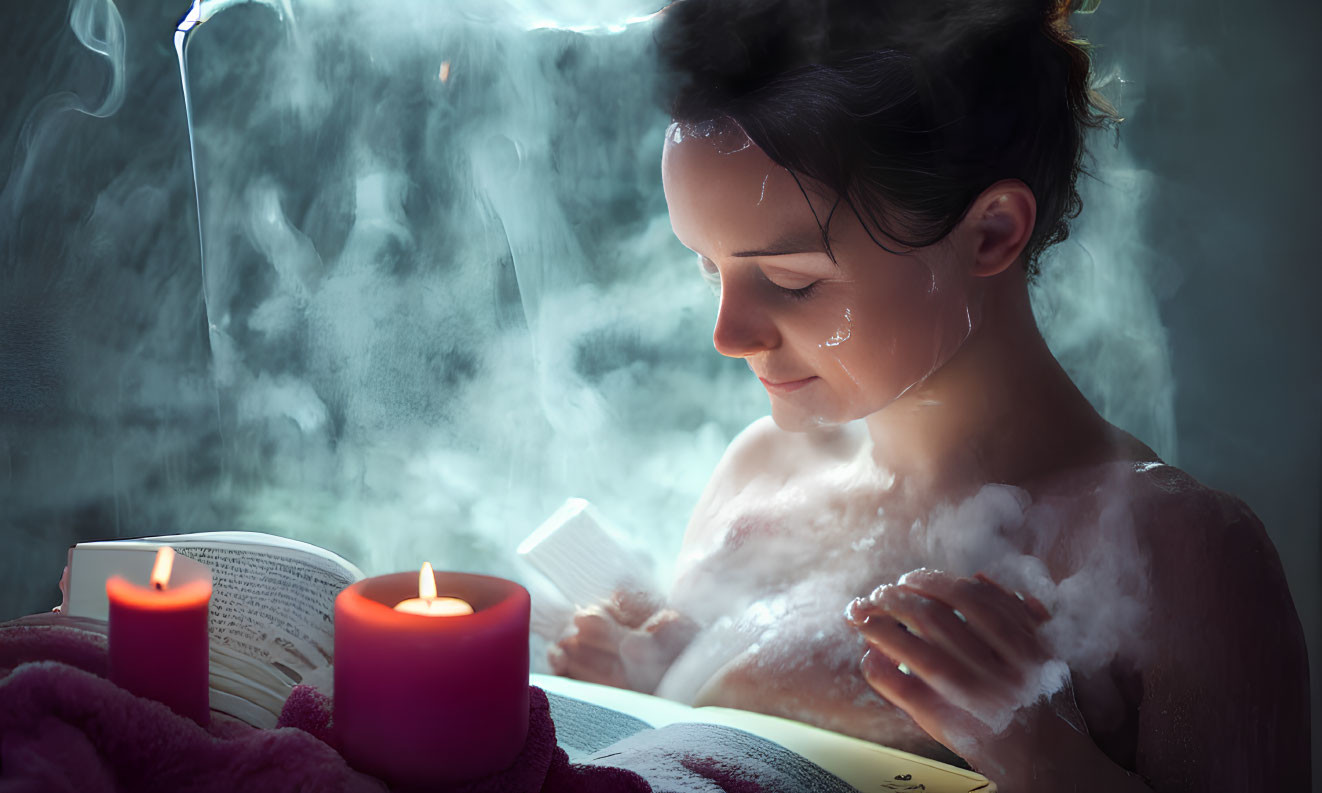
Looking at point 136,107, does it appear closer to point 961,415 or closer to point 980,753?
point 961,415

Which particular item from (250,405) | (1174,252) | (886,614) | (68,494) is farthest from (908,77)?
(68,494)

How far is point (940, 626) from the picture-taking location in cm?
60

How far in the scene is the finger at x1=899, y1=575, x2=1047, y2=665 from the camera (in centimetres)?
59

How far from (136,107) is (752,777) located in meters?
0.75

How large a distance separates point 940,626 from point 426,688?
345 millimetres

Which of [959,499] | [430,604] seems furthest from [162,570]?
[959,499]

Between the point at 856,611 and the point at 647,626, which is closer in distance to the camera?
the point at 856,611

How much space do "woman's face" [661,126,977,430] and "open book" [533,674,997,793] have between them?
21cm

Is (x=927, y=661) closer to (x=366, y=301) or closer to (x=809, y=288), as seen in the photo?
(x=809, y=288)

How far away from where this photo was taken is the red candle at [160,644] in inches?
16.8

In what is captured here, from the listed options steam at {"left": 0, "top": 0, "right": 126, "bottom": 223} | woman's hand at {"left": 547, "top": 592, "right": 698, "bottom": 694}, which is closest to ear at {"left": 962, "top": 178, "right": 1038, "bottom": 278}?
woman's hand at {"left": 547, "top": 592, "right": 698, "bottom": 694}

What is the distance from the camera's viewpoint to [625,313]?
0.80 metres

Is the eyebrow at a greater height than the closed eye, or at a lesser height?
greater

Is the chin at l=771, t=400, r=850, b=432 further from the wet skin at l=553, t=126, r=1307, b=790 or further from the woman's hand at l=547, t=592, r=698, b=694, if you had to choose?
the woman's hand at l=547, t=592, r=698, b=694
